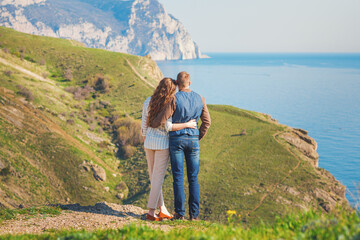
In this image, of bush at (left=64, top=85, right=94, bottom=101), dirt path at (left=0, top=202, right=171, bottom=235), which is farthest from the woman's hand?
bush at (left=64, top=85, right=94, bottom=101)

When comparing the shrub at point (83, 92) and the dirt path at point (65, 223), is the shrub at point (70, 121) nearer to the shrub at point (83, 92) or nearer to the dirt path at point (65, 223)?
the shrub at point (83, 92)

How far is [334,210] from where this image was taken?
4.54 m

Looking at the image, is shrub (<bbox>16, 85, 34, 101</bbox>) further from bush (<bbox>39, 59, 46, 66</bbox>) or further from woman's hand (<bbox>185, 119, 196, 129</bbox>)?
woman's hand (<bbox>185, 119, 196, 129</bbox>)

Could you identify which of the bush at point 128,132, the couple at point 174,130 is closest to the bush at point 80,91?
the bush at point 128,132

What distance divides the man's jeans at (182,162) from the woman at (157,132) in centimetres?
25

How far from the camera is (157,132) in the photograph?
23.5 ft

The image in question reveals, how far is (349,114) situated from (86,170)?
100961mm

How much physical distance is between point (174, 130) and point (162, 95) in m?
0.82

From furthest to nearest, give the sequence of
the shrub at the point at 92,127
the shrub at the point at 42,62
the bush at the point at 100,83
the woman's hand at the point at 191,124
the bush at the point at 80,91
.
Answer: the shrub at the point at 42,62 → the bush at the point at 100,83 → the bush at the point at 80,91 → the shrub at the point at 92,127 → the woman's hand at the point at 191,124

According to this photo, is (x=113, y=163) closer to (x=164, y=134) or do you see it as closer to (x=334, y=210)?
(x=164, y=134)

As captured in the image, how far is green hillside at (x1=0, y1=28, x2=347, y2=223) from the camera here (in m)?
24.6

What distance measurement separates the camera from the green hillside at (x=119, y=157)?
24625 mm

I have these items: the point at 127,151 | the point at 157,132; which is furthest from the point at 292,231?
the point at 127,151

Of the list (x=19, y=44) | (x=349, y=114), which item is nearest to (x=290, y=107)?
(x=349, y=114)
